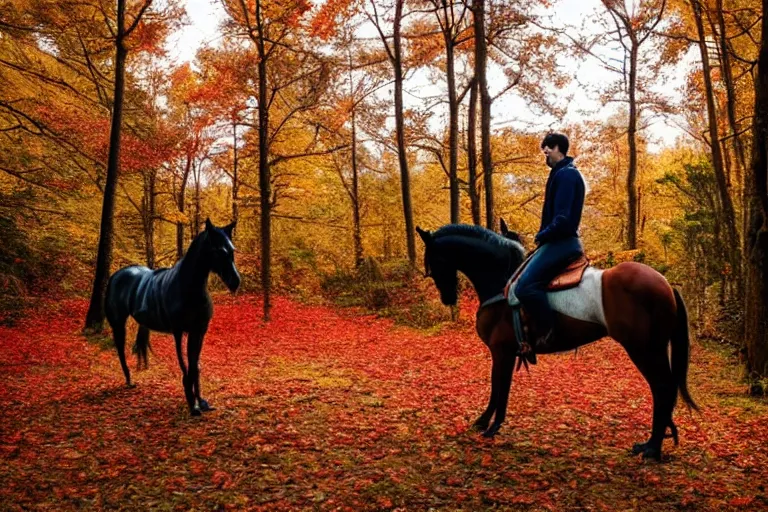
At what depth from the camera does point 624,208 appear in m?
26.1

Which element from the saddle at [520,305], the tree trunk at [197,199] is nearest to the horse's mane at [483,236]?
the saddle at [520,305]

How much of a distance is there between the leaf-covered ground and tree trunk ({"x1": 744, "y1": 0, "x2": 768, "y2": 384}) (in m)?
0.74

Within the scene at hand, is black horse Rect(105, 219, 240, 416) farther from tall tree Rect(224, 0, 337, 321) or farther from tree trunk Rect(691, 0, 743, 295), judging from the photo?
tree trunk Rect(691, 0, 743, 295)

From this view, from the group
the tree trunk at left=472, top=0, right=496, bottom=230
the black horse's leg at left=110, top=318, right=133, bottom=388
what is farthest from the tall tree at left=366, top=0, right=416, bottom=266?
the black horse's leg at left=110, top=318, right=133, bottom=388

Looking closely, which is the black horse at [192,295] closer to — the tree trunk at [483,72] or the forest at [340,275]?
the forest at [340,275]

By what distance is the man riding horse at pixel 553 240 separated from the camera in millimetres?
4391

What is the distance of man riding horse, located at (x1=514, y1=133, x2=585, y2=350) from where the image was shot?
439 cm

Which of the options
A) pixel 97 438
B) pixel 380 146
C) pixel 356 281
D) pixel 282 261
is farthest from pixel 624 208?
pixel 97 438

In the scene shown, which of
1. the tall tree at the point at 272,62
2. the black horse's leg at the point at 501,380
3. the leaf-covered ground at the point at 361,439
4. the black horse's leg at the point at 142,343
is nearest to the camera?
the leaf-covered ground at the point at 361,439

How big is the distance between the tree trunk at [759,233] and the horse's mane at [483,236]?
3.46m

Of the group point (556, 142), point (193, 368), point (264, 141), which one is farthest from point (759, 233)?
point (264, 141)

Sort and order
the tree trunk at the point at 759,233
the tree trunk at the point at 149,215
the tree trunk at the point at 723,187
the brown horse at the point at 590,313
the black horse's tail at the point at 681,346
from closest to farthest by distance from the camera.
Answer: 1. the brown horse at the point at 590,313
2. the black horse's tail at the point at 681,346
3. the tree trunk at the point at 759,233
4. the tree trunk at the point at 723,187
5. the tree trunk at the point at 149,215

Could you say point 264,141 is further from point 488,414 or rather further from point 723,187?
point 723,187

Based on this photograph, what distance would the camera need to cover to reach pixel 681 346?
4230 millimetres
